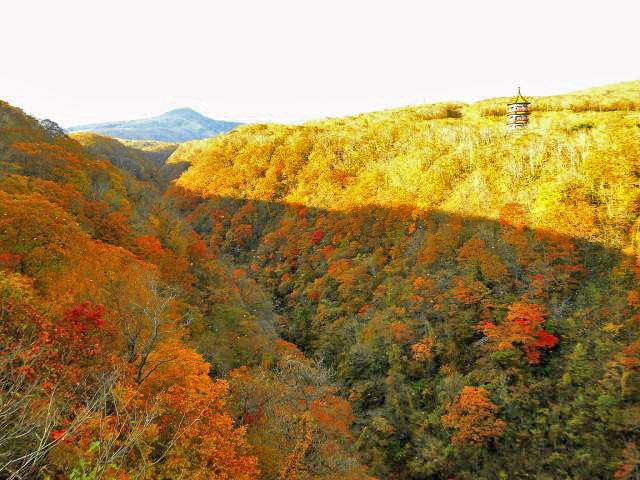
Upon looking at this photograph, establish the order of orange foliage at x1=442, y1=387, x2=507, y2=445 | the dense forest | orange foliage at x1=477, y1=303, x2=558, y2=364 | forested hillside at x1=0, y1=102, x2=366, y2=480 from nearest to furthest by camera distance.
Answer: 1. forested hillside at x1=0, y1=102, x2=366, y2=480
2. the dense forest
3. orange foliage at x1=442, y1=387, x2=507, y2=445
4. orange foliage at x1=477, y1=303, x2=558, y2=364

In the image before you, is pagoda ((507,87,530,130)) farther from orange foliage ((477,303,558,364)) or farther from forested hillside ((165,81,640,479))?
orange foliage ((477,303,558,364))

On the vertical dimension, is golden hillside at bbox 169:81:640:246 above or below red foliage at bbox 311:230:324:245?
above

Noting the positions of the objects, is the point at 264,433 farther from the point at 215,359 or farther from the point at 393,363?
the point at 393,363

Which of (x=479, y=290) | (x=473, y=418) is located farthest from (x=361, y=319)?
(x=473, y=418)

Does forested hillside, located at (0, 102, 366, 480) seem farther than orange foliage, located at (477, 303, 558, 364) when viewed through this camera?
No

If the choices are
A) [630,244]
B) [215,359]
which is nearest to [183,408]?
[215,359]

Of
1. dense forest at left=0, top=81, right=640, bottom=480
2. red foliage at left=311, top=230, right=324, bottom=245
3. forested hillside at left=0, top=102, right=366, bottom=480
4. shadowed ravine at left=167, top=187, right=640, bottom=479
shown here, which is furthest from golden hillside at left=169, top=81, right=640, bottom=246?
forested hillside at left=0, top=102, right=366, bottom=480
